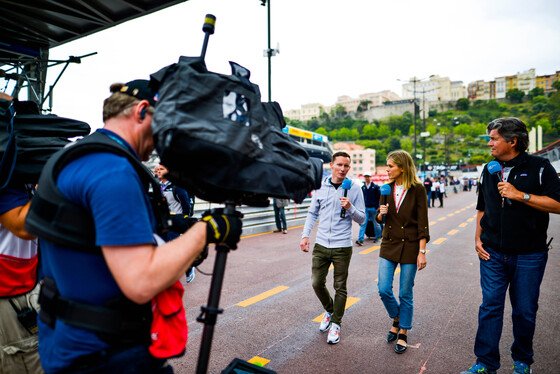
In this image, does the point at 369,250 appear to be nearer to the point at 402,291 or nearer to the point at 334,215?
the point at 334,215

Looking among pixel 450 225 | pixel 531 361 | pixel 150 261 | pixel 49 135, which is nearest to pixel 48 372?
pixel 150 261

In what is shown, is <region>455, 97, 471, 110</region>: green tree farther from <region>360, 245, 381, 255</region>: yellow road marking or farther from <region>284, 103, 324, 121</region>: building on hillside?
<region>360, 245, 381, 255</region>: yellow road marking

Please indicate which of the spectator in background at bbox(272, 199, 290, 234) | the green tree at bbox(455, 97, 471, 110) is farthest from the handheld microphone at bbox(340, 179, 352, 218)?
the green tree at bbox(455, 97, 471, 110)

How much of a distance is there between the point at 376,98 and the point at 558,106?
2937 inches

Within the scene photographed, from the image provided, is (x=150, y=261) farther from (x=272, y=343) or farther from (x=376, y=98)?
(x=376, y=98)

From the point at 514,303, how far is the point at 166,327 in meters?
3.20

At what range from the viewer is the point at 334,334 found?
416 centimetres

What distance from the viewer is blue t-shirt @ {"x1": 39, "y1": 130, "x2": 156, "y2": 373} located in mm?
1276

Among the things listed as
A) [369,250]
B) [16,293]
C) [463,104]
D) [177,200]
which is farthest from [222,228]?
[463,104]

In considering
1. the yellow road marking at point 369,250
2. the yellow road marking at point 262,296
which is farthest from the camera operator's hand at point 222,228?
the yellow road marking at point 369,250

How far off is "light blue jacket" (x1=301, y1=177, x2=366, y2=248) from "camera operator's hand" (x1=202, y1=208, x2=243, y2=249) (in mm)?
2993

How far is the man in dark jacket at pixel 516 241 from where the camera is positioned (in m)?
3.25

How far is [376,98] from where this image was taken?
179 meters

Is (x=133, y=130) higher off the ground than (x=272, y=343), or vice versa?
(x=133, y=130)
